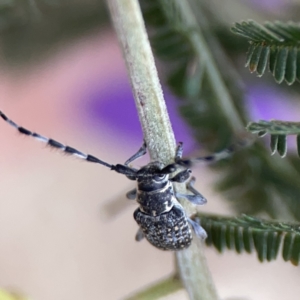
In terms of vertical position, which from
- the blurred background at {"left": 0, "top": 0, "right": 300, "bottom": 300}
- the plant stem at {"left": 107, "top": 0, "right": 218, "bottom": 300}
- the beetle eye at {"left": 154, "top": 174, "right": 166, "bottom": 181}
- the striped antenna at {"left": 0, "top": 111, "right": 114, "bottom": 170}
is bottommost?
the blurred background at {"left": 0, "top": 0, "right": 300, "bottom": 300}

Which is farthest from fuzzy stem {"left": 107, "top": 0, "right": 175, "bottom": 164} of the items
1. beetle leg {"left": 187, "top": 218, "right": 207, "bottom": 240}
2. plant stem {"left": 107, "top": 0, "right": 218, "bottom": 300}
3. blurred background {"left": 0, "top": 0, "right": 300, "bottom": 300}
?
blurred background {"left": 0, "top": 0, "right": 300, "bottom": 300}

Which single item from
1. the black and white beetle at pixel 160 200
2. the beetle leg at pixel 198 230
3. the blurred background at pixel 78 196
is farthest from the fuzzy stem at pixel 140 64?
the blurred background at pixel 78 196

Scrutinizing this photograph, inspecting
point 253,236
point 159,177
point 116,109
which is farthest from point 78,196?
point 253,236

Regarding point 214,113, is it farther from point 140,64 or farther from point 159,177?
point 140,64

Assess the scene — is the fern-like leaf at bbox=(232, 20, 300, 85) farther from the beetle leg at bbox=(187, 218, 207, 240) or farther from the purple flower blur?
the purple flower blur

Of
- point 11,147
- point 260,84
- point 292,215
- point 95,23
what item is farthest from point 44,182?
point 292,215

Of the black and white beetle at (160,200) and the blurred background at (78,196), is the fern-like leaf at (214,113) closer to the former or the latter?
the black and white beetle at (160,200)
